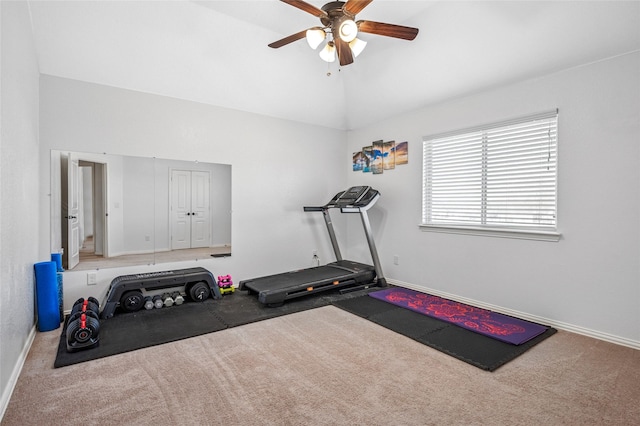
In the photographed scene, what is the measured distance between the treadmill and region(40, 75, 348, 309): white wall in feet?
1.81

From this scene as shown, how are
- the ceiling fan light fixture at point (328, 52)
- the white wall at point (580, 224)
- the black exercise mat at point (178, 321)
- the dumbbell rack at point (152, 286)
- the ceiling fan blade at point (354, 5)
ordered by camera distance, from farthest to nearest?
1. the dumbbell rack at point (152, 286)
2. the ceiling fan light fixture at point (328, 52)
3. the white wall at point (580, 224)
4. the black exercise mat at point (178, 321)
5. the ceiling fan blade at point (354, 5)

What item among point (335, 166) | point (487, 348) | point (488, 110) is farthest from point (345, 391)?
point (335, 166)

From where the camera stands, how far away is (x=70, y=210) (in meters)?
3.66

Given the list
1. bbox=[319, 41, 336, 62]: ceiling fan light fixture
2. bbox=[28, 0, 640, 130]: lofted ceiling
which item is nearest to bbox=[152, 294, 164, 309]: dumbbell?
bbox=[28, 0, 640, 130]: lofted ceiling

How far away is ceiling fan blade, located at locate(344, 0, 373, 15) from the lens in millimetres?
2482

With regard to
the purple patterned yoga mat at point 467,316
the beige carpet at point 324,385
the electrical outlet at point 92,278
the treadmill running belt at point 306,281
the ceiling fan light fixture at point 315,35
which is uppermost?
the ceiling fan light fixture at point 315,35

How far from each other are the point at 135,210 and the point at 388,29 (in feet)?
12.0

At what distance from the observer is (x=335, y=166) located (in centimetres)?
597

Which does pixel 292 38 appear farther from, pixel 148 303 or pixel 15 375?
pixel 15 375

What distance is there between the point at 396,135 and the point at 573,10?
8.37 feet

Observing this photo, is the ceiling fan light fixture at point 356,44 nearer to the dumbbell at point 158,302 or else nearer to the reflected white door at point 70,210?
the reflected white door at point 70,210

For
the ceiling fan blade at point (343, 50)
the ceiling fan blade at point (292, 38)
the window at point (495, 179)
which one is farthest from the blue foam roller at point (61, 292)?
the window at point (495, 179)

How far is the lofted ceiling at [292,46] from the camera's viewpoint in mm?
3006

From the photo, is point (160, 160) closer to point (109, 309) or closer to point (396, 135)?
point (109, 309)
